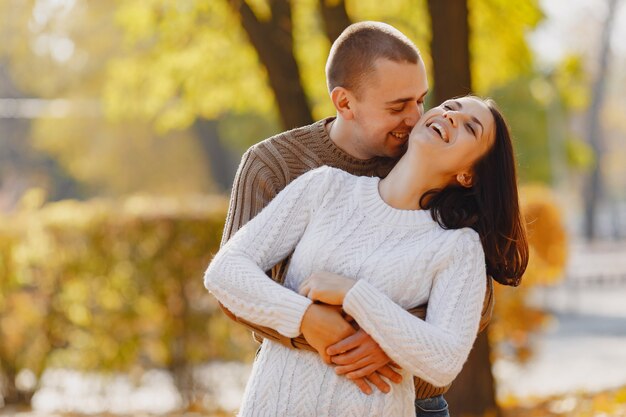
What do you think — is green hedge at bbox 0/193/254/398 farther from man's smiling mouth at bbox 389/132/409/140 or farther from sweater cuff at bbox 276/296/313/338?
sweater cuff at bbox 276/296/313/338

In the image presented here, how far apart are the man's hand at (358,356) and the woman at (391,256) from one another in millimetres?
53

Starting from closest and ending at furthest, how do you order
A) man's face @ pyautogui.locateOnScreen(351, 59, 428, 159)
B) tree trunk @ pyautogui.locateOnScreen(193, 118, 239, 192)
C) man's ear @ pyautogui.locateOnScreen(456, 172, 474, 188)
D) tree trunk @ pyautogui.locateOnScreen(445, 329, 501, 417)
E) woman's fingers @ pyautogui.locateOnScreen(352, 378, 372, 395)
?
woman's fingers @ pyautogui.locateOnScreen(352, 378, 372, 395)
man's ear @ pyautogui.locateOnScreen(456, 172, 474, 188)
man's face @ pyautogui.locateOnScreen(351, 59, 428, 159)
tree trunk @ pyautogui.locateOnScreen(445, 329, 501, 417)
tree trunk @ pyautogui.locateOnScreen(193, 118, 239, 192)

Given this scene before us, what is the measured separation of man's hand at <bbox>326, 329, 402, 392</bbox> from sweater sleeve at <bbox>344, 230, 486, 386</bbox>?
0.20 ft

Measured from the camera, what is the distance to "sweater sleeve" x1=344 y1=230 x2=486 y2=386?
269 cm

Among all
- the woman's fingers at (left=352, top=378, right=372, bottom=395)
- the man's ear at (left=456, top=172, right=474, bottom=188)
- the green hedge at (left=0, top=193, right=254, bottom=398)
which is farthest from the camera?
the green hedge at (left=0, top=193, right=254, bottom=398)

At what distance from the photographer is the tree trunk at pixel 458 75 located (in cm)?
707

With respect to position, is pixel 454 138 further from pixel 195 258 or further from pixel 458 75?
pixel 195 258

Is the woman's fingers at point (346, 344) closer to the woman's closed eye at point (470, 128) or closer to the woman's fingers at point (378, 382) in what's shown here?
the woman's fingers at point (378, 382)

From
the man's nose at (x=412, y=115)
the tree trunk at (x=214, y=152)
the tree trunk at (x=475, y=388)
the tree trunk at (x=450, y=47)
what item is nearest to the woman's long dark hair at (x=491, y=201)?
the man's nose at (x=412, y=115)

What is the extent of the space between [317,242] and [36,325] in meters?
7.75

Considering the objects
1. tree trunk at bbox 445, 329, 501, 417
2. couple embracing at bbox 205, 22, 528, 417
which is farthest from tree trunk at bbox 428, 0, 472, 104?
couple embracing at bbox 205, 22, 528, 417

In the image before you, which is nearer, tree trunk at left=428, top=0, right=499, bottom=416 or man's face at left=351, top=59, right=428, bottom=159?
man's face at left=351, top=59, right=428, bottom=159

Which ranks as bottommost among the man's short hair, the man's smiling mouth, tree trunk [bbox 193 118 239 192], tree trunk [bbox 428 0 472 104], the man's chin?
tree trunk [bbox 193 118 239 192]

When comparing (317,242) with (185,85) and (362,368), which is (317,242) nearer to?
(362,368)
